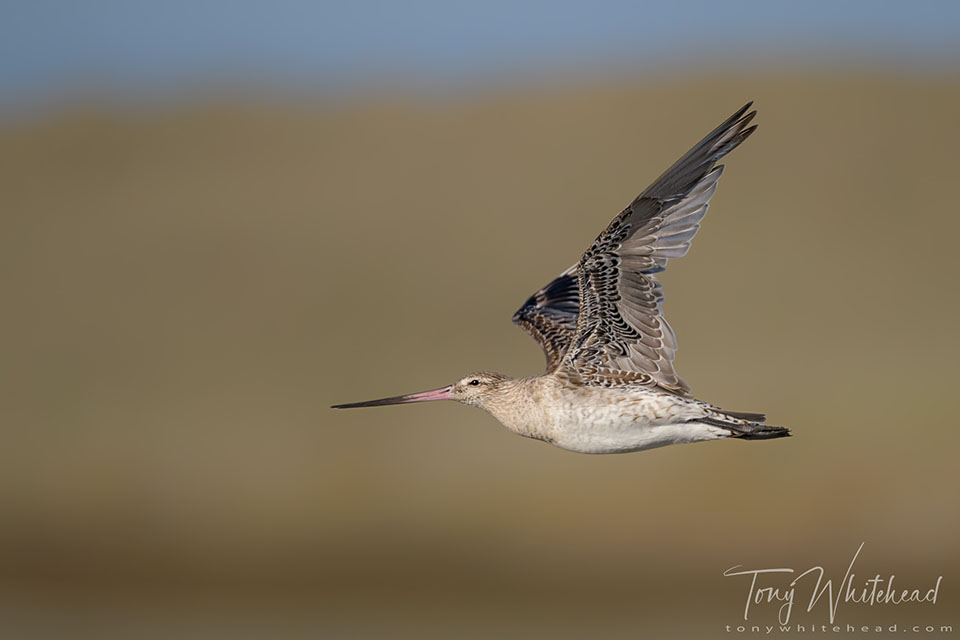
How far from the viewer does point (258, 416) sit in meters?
27.1

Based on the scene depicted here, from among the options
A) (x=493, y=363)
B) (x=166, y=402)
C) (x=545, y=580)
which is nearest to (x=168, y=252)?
(x=166, y=402)

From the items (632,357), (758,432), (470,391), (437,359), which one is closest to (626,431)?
(632,357)

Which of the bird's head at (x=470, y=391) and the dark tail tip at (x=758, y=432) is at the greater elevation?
the bird's head at (x=470, y=391)

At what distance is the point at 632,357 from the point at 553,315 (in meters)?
Result: 2.35

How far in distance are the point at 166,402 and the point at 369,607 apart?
831 centimetres

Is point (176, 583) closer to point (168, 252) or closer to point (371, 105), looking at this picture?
point (168, 252)

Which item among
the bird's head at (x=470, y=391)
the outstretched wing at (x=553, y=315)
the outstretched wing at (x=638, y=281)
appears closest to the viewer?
the outstretched wing at (x=638, y=281)

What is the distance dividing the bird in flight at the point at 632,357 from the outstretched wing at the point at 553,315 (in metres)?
1.29

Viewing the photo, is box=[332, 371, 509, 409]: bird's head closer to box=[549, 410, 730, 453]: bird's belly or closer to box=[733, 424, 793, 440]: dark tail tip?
box=[549, 410, 730, 453]: bird's belly

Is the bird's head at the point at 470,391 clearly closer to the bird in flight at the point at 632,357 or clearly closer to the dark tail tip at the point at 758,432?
the bird in flight at the point at 632,357

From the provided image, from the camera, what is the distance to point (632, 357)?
10.4 meters

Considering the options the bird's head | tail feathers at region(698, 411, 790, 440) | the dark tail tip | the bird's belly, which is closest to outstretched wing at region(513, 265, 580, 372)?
the bird's head

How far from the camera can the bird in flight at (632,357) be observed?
32.0ft

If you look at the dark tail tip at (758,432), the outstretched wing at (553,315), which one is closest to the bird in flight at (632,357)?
the dark tail tip at (758,432)
